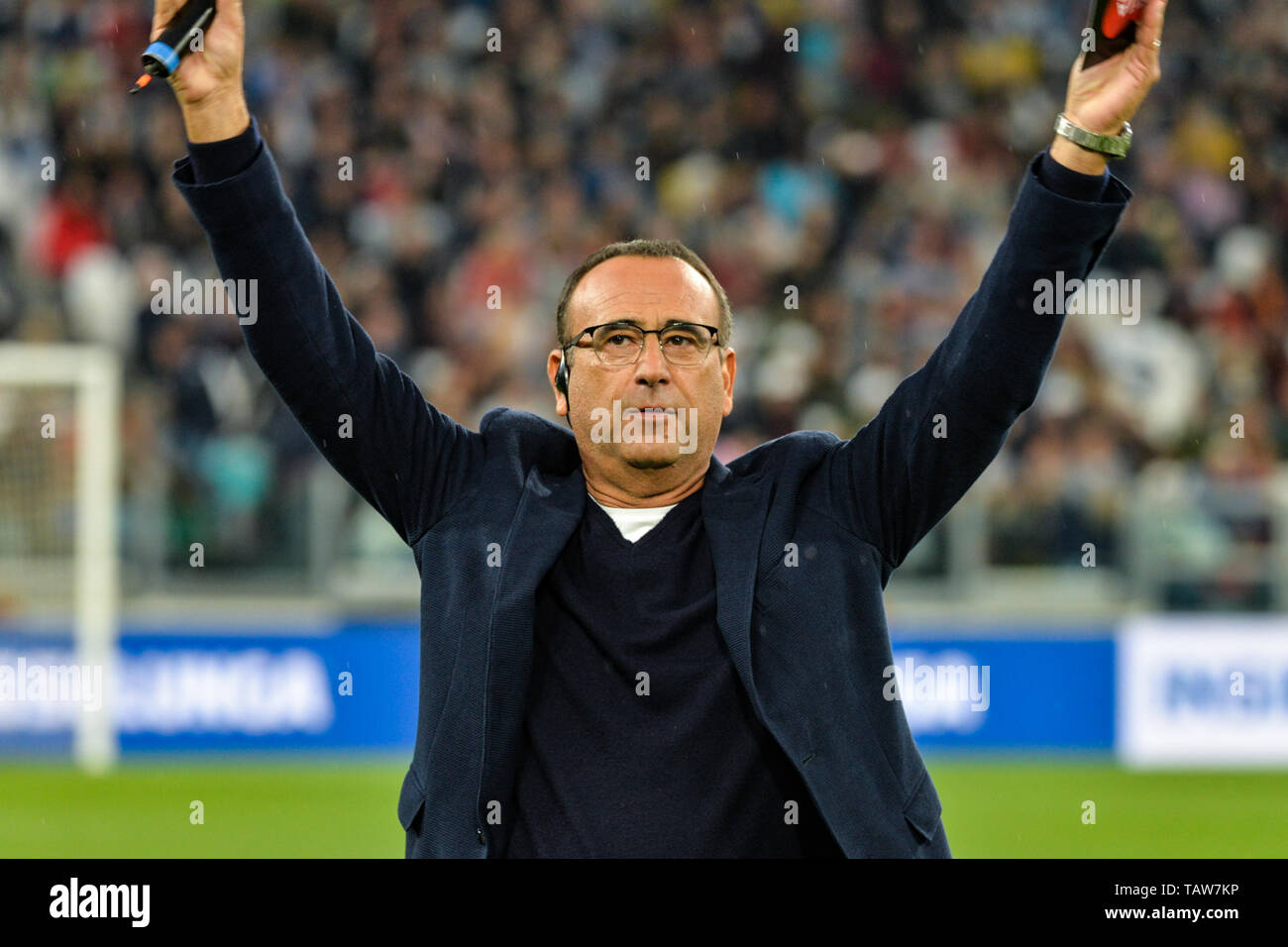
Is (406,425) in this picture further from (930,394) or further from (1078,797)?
(1078,797)

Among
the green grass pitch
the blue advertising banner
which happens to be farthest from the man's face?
the blue advertising banner

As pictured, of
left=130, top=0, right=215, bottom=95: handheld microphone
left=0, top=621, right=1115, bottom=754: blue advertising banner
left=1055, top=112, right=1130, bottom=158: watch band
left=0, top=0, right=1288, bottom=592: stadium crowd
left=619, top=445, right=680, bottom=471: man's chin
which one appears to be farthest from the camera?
left=0, top=0, right=1288, bottom=592: stadium crowd

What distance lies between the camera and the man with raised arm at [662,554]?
268 cm

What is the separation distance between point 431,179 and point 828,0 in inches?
151

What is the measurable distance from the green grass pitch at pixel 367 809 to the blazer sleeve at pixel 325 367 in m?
4.82

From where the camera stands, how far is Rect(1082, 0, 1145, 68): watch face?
8.34 feet

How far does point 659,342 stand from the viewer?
120 inches

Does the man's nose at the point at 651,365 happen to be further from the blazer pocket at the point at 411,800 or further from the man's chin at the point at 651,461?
the blazer pocket at the point at 411,800

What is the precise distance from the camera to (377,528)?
9977 millimetres

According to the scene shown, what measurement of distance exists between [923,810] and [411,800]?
816 mm

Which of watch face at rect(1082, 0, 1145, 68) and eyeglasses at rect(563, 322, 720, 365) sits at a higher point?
watch face at rect(1082, 0, 1145, 68)

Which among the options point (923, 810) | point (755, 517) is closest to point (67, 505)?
point (755, 517)

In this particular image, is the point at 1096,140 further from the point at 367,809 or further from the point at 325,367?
the point at 367,809

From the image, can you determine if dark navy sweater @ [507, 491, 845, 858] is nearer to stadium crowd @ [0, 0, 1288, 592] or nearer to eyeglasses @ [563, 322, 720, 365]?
eyeglasses @ [563, 322, 720, 365]
